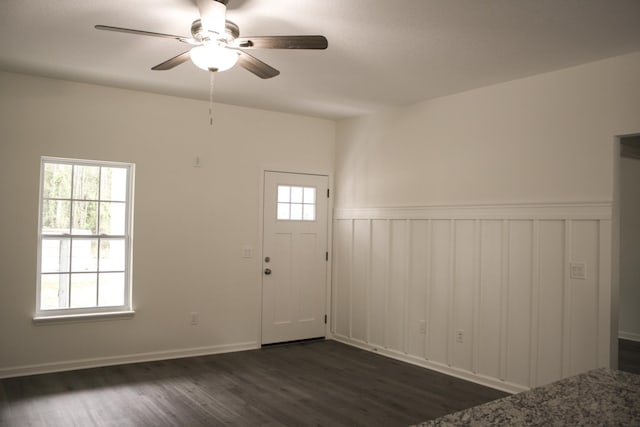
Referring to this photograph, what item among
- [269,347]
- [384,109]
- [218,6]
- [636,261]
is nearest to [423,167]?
[384,109]

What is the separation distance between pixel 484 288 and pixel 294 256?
234 centimetres

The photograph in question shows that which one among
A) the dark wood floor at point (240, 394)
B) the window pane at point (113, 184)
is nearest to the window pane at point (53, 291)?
the dark wood floor at point (240, 394)

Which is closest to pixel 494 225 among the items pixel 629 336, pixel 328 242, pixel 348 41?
pixel 348 41

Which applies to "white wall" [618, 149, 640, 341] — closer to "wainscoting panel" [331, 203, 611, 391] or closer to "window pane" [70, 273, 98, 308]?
"wainscoting panel" [331, 203, 611, 391]

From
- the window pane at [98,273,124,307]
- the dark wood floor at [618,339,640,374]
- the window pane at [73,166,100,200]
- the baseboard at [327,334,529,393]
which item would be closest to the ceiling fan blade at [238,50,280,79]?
the window pane at [73,166,100,200]

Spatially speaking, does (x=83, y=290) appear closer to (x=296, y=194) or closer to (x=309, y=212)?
(x=296, y=194)

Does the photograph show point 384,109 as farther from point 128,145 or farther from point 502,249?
point 128,145

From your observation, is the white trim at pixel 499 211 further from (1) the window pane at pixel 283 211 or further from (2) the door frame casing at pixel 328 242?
(1) the window pane at pixel 283 211

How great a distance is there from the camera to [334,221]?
6383mm

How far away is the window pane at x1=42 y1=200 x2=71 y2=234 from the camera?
4.75 metres

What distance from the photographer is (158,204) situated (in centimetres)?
523

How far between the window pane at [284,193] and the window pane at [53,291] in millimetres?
2417

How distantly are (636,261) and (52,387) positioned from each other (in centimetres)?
690

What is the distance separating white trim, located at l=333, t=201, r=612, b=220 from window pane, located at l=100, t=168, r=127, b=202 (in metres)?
2.59
